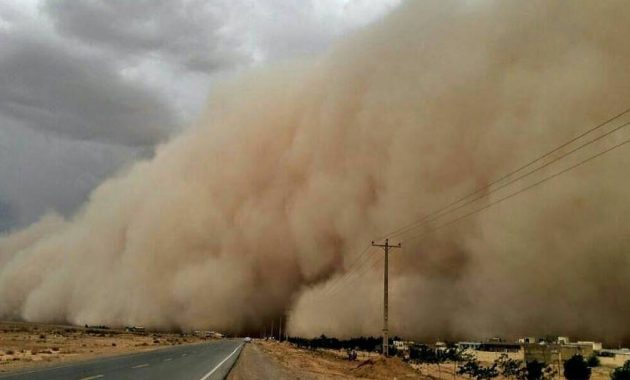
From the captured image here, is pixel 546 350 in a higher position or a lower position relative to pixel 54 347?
higher

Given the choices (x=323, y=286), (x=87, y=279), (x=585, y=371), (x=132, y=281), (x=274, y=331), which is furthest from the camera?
(x=274, y=331)

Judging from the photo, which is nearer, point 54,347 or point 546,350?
point 546,350

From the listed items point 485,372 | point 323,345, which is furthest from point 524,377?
point 323,345

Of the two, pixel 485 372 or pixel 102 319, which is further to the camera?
pixel 102 319

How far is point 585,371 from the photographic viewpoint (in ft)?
83.5

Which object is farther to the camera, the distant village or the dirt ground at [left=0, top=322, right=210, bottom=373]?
the distant village

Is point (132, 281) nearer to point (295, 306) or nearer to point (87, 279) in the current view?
point (87, 279)

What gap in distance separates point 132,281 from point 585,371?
Result: 211 feet

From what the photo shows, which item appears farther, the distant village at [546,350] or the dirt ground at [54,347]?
the distant village at [546,350]

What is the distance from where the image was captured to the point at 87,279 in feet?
289

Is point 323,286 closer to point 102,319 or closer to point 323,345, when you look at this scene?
point 323,345

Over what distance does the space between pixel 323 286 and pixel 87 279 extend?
4487 cm

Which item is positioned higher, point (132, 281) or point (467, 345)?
point (132, 281)

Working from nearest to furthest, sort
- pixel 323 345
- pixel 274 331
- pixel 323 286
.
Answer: pixel 323 286 < pixel 323 345 < pixel 274 331
